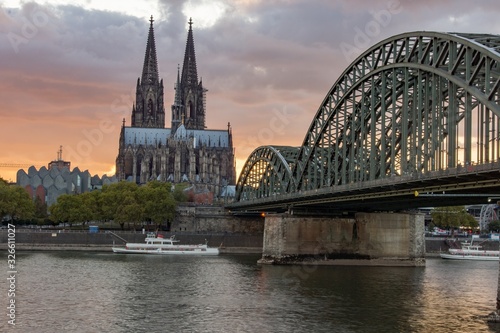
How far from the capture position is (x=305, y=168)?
313 feet

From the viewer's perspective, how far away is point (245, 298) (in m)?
60.1

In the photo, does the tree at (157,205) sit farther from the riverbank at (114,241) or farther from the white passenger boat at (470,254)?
the white passenger boat at (470,254)

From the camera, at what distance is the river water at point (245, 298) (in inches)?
1891

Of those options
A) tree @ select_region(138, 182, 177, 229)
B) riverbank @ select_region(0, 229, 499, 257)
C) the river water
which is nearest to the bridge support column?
the river water

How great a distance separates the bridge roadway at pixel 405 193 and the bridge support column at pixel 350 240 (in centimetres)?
173

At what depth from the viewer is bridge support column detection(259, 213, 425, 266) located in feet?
301

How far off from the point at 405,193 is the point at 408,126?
7187mm

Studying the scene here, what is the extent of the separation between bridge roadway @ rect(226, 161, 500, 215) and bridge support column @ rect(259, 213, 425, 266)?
1.73m

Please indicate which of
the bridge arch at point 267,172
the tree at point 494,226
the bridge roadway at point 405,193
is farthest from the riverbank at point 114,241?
the tree at point 494,226

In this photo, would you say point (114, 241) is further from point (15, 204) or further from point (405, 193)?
point (405, 193)

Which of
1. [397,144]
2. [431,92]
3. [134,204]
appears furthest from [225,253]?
[431,92]

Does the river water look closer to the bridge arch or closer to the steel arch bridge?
the steel arch bridge

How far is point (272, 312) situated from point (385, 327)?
333 inches

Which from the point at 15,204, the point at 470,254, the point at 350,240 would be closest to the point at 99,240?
the point at 15,204
